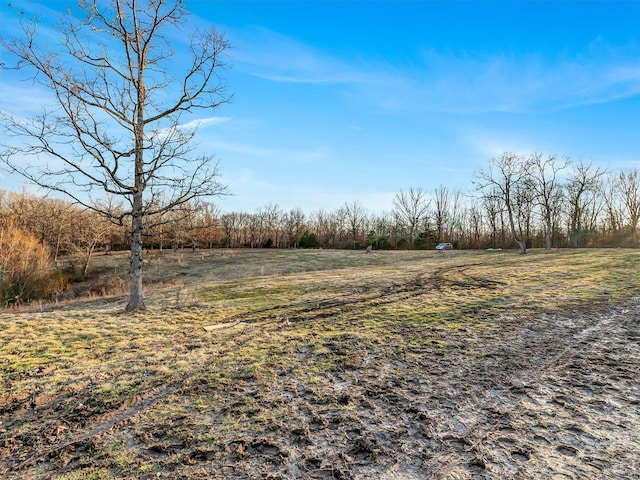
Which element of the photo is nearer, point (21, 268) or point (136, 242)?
point (136, 242)

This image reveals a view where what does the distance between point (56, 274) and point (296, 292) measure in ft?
84.4

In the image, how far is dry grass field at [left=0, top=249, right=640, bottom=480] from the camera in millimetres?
3416

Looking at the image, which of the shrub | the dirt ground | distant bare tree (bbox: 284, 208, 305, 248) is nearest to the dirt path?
the dirt ground

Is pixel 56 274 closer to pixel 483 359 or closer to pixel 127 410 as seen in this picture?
pixel 127 410

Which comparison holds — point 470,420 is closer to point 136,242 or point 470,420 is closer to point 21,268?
point 136,242

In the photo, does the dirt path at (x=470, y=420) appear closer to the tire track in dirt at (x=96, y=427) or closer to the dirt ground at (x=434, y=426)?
the dirt ground at (x=434, y=426)

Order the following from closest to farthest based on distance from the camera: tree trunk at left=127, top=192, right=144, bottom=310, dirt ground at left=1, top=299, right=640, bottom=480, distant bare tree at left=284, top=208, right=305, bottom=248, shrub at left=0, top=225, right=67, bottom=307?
dirt ground at left=1, top=299, right=640, bottom=480 → tree trunk at left=127, top=192, right=144, bottom=310 → shrub at left=0, top=225, right=67, bottom=307 → distant bare tree at left=284, top=208, right=305, bottom=248

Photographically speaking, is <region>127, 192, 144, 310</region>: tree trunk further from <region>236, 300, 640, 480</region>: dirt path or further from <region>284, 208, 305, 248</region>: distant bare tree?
<region>284, 208, 305, 248</region>: distant bare tree

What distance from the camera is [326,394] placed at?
4.87 meters

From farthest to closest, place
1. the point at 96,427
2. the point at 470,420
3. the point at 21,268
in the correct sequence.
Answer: the point at 21,268
the point at 470,420
the point at 96,427

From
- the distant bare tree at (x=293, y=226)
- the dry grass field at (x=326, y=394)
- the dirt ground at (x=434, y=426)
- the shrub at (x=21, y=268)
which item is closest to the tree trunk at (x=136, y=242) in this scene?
the dry grass field at (x=326, y=394)

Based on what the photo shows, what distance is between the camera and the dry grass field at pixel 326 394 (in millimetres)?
3416

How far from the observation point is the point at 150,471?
3230mm

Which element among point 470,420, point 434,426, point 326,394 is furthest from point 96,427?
point 470,420
